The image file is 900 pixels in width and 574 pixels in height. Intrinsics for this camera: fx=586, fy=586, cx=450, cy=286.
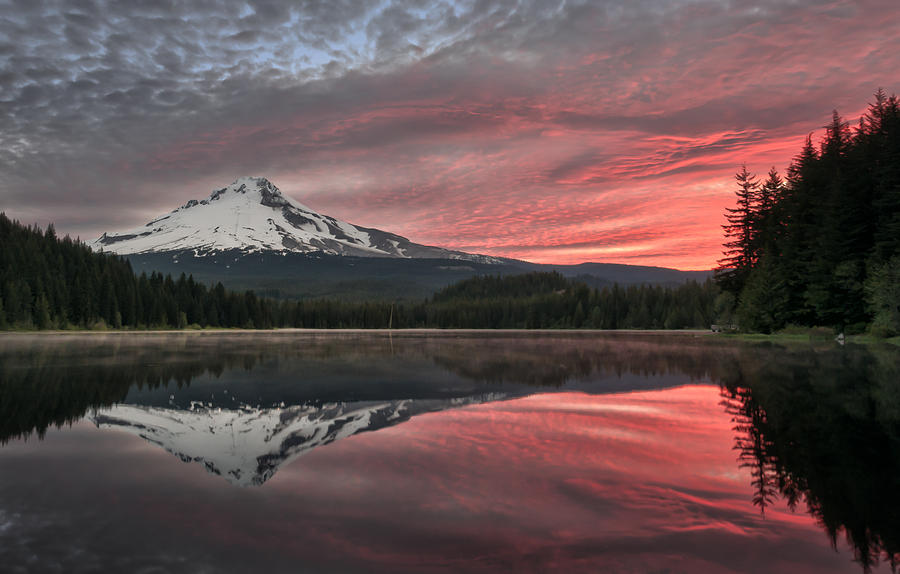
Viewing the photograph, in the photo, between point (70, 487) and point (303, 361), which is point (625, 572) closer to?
point (70, 487)

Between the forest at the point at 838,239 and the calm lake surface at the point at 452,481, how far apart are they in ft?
127

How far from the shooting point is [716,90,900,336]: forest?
5241 cm

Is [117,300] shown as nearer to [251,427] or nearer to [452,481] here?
[251,427]

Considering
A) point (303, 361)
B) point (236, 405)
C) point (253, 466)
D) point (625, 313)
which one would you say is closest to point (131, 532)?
point (253, 466)

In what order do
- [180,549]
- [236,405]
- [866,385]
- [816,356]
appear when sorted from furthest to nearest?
[816,356]
[866,385]
[236,405]
[180,549]

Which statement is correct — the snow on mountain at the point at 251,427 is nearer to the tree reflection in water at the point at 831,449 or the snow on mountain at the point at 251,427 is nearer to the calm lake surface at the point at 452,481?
the calm lake surface at the point at 452,481

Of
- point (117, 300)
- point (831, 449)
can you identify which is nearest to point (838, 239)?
point (831, 449)

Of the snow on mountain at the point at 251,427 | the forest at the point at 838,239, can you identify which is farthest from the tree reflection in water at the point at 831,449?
the forest at the point at 838,239

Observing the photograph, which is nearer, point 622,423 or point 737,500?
point 737,500

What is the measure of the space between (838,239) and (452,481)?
6144cm

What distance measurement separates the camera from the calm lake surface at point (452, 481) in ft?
23.7

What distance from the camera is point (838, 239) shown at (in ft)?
190

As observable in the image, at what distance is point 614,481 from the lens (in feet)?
34.0

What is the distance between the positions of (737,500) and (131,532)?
9027 millimetres
